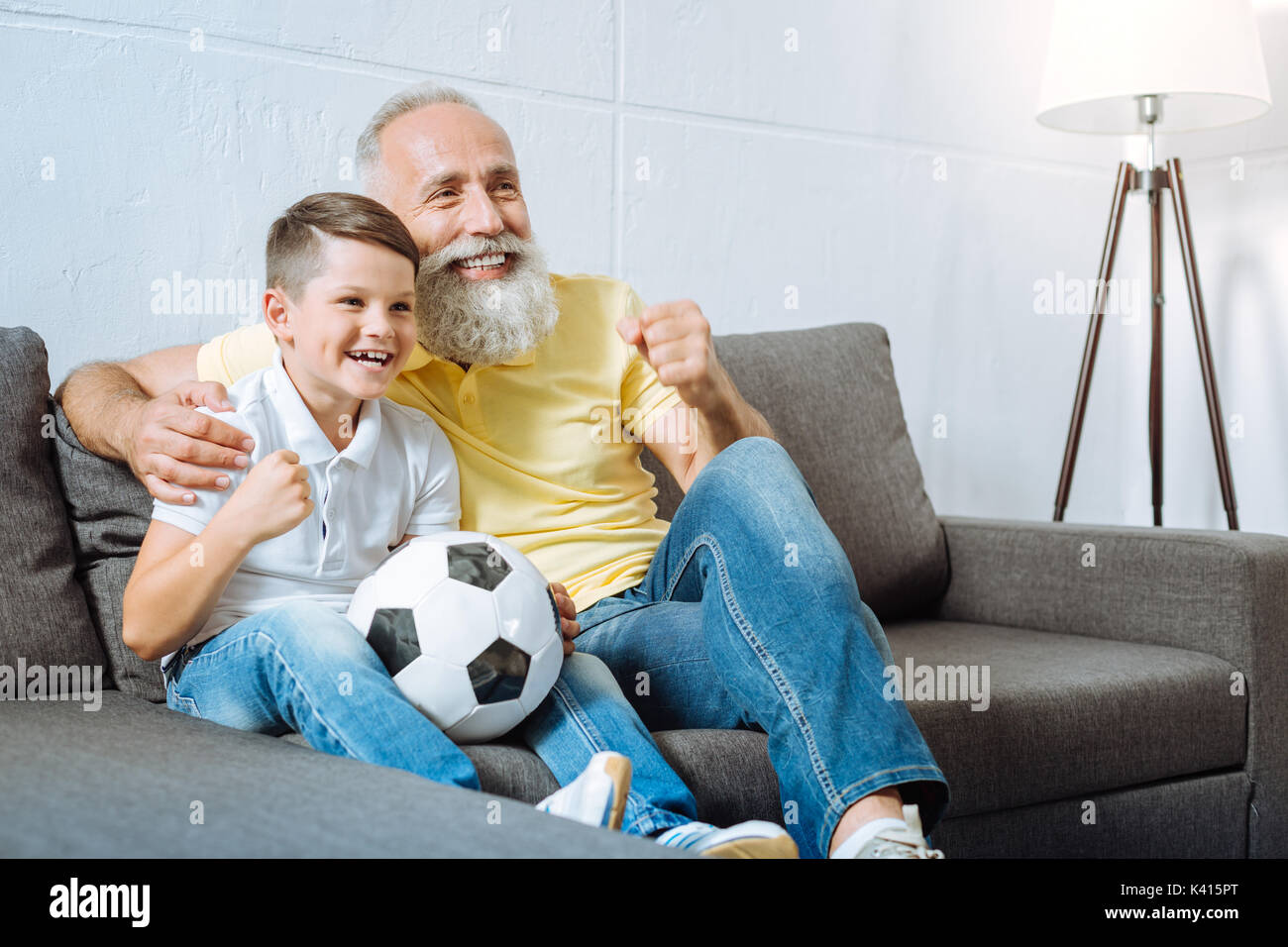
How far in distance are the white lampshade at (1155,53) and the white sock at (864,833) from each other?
2.06 meters

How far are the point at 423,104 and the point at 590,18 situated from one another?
2.68 feet

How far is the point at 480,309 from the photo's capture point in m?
1.69

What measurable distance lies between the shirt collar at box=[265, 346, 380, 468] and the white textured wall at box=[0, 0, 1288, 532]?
2.19 feet

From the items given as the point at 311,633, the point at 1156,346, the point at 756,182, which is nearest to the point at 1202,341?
the point at 1156,346

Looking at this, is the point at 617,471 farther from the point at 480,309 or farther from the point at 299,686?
the point at 299,686

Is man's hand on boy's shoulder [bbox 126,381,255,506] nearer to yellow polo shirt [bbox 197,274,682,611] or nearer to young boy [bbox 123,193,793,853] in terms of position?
young boy [bbox 123,193,793,853]

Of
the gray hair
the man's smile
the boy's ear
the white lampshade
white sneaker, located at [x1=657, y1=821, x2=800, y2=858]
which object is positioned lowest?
white sneaker, located at [x1=657, y1=821, x2=800, y2=858]

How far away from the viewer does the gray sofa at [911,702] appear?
90cm

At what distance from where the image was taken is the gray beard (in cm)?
170

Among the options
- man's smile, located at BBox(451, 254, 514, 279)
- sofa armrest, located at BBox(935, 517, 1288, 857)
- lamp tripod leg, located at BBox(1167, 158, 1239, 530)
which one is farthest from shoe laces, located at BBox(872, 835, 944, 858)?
lamp tripod leg, located at BBox(1167, 158, 1239, 530)

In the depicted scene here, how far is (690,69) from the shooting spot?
2645 millimetres
